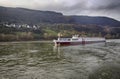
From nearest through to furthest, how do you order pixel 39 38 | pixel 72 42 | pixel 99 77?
pixel 99 77 → pixel 72 42 → pixel 39 38

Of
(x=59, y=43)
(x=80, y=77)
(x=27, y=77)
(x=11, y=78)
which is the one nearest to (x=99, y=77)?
(x=80, y=77)

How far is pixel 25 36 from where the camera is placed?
141625mm

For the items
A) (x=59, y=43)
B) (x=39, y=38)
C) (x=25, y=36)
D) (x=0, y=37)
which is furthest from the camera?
(x=39, y=38)

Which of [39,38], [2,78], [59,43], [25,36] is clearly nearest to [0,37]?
[25,36]

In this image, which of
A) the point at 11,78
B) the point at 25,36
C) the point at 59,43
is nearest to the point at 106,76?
the point at 11,78

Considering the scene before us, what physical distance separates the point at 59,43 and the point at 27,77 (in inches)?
2592

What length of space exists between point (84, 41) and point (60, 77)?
8760 cm

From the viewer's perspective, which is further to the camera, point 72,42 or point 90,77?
point 72,42

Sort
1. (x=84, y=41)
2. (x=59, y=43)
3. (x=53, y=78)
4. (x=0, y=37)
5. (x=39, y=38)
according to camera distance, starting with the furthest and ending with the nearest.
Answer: (x=39, y=38) < (x=0, y=37) < (x=84, y=41) < (x=59, y=43) < (x=53, y=78)

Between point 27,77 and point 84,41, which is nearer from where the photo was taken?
point 27,77

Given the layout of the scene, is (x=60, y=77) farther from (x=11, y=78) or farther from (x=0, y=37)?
(x=0, y=37)

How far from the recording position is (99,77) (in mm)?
18531

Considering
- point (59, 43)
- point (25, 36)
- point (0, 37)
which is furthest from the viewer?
point (25, 36)

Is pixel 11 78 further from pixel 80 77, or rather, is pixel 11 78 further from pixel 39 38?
pixel 39 38
